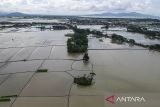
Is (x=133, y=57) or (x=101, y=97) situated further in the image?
(x=133, y=57)

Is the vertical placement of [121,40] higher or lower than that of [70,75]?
lower

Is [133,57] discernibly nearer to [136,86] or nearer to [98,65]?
[98,65]

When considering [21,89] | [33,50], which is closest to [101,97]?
[21,89]

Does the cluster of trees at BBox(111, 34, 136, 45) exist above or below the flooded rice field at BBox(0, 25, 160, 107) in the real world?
below

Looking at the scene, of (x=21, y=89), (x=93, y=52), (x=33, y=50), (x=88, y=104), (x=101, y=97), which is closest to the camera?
(x=88, y=104)

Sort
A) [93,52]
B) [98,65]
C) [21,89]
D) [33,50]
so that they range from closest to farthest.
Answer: [21,89] < [98,65] < [93,52] < [33,50]

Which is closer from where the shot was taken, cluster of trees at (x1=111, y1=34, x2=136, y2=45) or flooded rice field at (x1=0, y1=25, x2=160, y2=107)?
flooded rice field at (x1=0, y1=25, x2=160, y2=107)

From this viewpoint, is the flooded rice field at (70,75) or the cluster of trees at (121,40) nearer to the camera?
the flooded rice field at (70,75)
